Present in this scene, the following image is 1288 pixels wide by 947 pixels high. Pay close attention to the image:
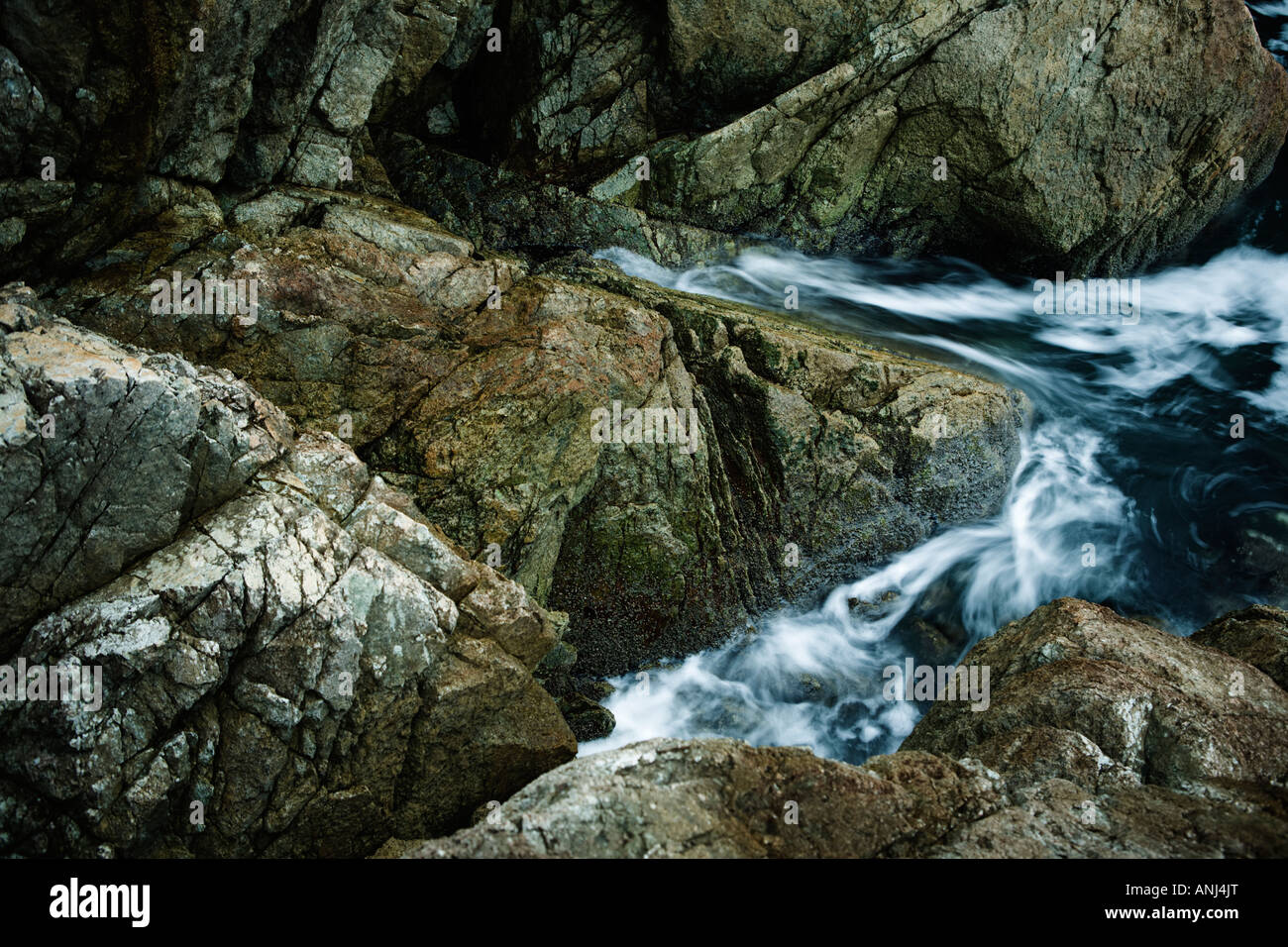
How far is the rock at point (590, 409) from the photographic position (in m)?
10.1

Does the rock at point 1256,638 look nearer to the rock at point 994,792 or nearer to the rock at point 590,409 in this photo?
the rock at point 994,792

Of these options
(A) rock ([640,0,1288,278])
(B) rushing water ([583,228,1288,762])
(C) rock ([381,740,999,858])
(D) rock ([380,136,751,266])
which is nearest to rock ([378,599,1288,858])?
(C) rock ([381,740,999,858])

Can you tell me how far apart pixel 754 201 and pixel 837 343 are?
4.59 meters

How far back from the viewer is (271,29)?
34.4 feet

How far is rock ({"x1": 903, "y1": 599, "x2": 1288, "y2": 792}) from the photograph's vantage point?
6719 millimetres

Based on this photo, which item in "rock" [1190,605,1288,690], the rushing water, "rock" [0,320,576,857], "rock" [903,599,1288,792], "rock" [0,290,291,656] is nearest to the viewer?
"rock" [0,320,576,857]

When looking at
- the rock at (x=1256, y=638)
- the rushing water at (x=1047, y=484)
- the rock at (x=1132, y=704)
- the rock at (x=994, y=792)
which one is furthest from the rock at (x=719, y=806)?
the rushing water at (x=1047, y=484)

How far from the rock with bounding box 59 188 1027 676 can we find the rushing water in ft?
2.22

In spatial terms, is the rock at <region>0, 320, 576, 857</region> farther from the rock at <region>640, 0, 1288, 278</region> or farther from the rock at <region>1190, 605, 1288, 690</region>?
the rock at <region>640, 0, 1288, 278</region>

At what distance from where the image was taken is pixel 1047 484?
46.1 ft

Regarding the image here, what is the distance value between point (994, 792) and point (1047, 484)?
912cm

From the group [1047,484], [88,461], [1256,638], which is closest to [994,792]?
[1256,638]

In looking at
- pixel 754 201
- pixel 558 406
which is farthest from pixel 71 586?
pixel 754 201

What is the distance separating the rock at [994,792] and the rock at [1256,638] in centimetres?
71
